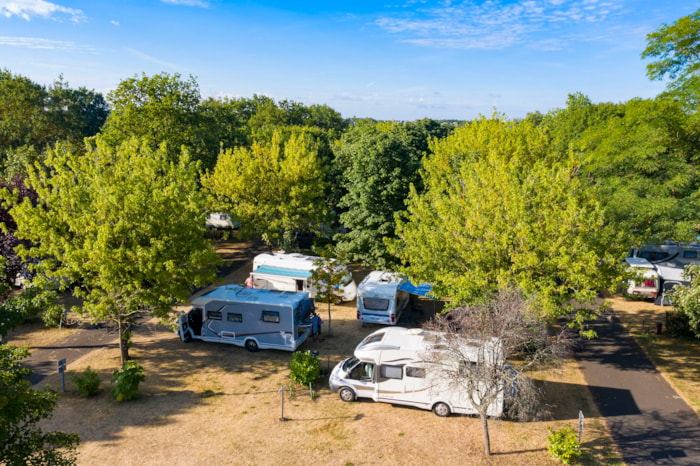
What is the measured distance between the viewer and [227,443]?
12258 mm

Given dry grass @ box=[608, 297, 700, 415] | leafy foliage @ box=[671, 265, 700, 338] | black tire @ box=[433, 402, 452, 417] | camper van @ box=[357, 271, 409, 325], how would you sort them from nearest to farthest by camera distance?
black tire @ box=[433, 402, 452, 417] < dry grass @ box=[608, 297, 700, 415] < leafy foliage @ box=[671, 265, 700, 338] < camper van @ box=[357, 271, 409, 325]

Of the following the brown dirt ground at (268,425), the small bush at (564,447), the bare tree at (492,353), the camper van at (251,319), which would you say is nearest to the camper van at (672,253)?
the brown dirt ground at (268,425)

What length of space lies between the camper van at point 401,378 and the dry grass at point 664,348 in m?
7.73

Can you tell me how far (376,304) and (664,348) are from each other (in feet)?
39.8

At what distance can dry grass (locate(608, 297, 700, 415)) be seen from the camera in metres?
15.6

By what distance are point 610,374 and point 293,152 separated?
21065mm

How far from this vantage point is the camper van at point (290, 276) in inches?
934

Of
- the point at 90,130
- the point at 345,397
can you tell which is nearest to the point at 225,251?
the point at 345,397

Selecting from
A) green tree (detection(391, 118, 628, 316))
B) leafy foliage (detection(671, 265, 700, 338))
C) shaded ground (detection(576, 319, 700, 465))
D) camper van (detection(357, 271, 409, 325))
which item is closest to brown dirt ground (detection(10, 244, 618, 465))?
shaded ground (detection(576, 319, 700, 465))

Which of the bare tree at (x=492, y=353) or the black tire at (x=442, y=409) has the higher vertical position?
the bare tree at (x=492, y=353)

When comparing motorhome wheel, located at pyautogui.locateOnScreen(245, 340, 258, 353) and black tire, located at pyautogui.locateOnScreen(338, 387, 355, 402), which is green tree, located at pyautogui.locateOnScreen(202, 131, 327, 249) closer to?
motorhome wheel, located at pyautogui.locateOnScreen(245, 340, 258, 353)

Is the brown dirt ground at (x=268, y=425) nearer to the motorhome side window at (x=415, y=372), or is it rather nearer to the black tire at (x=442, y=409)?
the black tire at (x=442, y=409)

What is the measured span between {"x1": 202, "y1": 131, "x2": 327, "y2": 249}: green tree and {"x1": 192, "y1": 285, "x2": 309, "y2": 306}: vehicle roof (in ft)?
29.0

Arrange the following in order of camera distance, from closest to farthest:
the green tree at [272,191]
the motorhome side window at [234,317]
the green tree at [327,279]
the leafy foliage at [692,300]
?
the leafy foliage at [692,300] → the motorhome side window at [234,317] → the green tree at [327,279] → the green tree at [272,191]
